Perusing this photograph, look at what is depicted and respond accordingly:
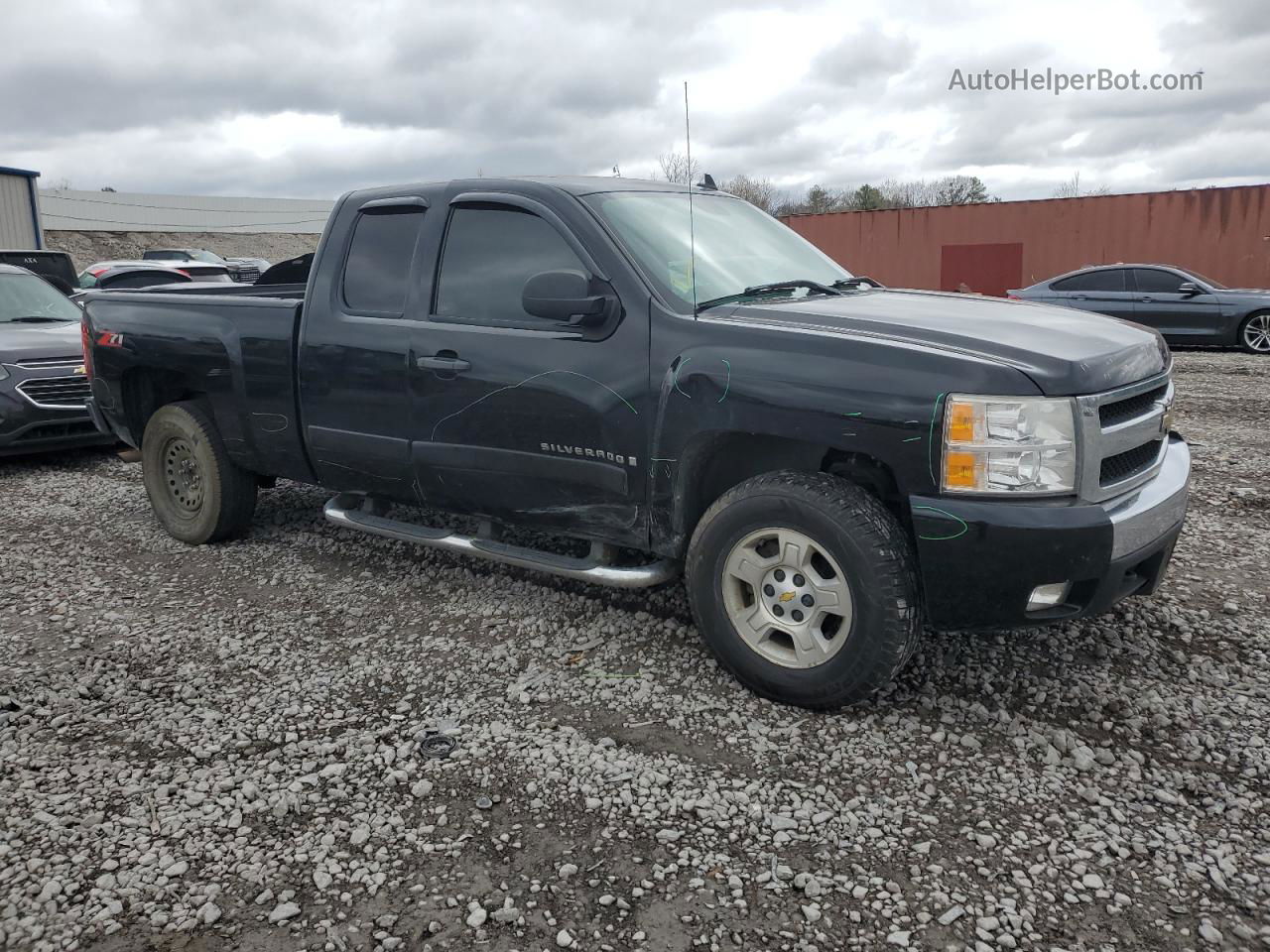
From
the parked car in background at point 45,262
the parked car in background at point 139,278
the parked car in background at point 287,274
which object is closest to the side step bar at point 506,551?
the parked car in background at point 287,274

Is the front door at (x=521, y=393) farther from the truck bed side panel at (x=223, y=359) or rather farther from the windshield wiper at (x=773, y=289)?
the truck bed side panel at (x=223, y=359)

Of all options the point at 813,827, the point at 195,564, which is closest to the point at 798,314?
the point at 813,827

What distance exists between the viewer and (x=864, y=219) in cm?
2314

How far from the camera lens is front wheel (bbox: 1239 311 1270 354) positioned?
13.4 meters

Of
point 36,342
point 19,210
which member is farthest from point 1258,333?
point 19,210

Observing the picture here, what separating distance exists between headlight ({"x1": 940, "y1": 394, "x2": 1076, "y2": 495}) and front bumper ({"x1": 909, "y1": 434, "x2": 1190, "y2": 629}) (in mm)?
68

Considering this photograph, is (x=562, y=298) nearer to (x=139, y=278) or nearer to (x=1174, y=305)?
(x=1174, y=305)

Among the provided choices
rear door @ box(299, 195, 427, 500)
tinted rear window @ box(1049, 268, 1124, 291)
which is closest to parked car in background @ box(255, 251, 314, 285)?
rear door @ box(299, 195, 427, 500)

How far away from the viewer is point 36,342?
7.79 metres

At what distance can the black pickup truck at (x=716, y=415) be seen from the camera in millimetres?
3043

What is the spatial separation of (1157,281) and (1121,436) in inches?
483

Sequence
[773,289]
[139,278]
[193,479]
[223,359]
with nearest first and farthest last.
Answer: [773,289] → [223,359] → [193,479] → [139,278]

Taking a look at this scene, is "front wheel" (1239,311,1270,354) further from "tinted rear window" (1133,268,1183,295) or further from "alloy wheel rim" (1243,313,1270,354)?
"tinted rear window" (1133,268,1183,295)

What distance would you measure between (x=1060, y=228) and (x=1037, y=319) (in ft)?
63.0
